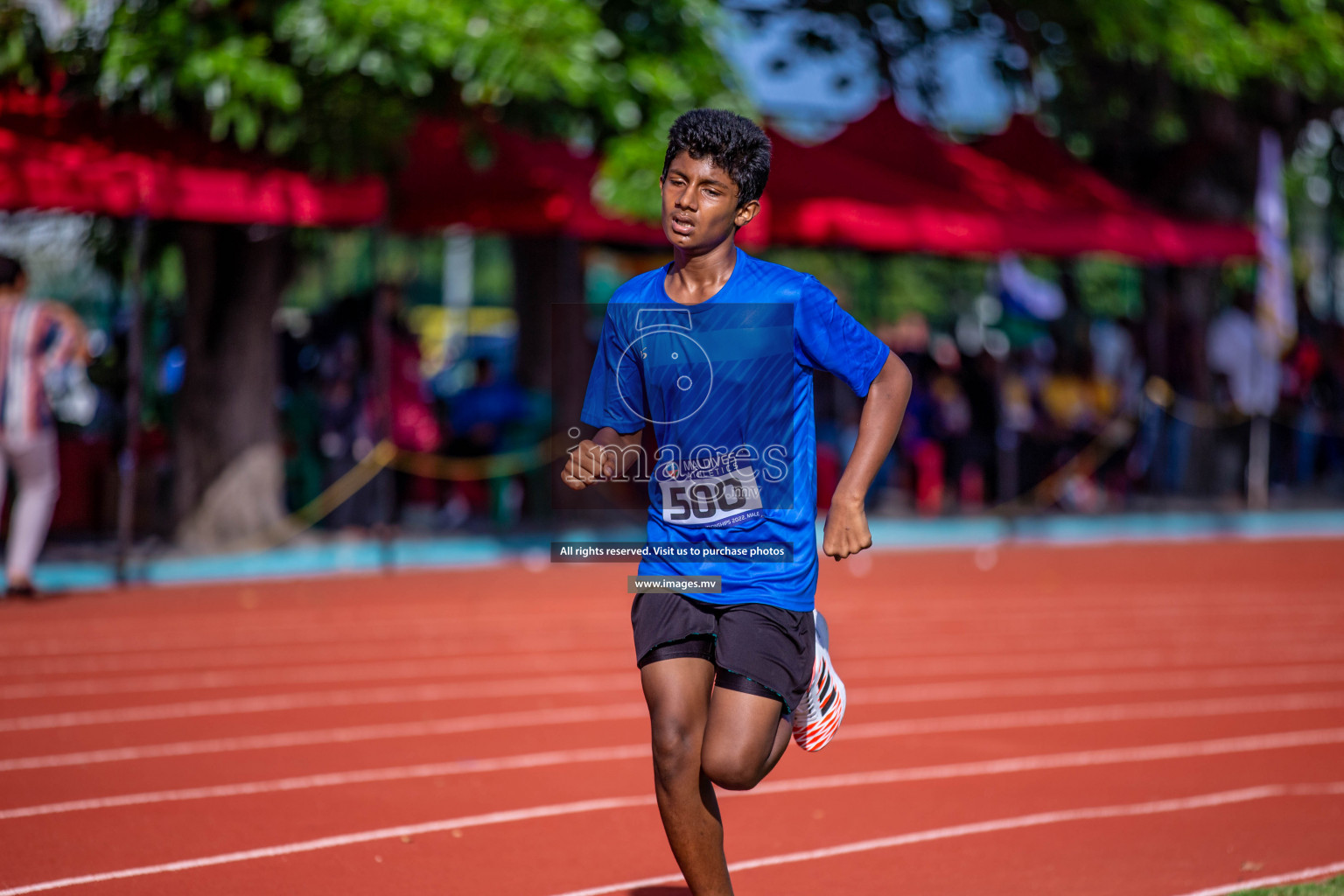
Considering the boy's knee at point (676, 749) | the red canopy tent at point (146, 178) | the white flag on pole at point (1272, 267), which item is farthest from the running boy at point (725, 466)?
the white flag on pole at point (1272, 267)

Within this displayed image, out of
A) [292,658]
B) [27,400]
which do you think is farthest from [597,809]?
[27,400]

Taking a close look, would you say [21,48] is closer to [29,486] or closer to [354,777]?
[29,486]

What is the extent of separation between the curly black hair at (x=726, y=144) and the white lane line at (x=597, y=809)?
2128 millimetres

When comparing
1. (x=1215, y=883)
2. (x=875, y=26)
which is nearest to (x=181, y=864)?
(x=1215, y=883)

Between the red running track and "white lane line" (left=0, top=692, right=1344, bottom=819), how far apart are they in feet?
0.07

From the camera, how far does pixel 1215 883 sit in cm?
470

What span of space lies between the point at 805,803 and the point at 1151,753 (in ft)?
5.82

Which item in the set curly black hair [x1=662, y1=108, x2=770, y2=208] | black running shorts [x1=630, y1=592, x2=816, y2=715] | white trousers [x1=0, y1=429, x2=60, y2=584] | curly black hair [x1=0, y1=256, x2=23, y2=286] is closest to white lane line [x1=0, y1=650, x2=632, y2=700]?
white trousers [x1=0, y1=429, x2=60, y2=584]

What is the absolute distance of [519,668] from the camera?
8586 millimetres

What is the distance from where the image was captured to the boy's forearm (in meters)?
3.41

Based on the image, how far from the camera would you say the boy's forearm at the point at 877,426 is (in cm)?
341

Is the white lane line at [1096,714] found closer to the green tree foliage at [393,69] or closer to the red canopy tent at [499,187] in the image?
the green tree foliage at [393,69]

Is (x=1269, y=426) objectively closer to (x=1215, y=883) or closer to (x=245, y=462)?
(x=245, y=462)

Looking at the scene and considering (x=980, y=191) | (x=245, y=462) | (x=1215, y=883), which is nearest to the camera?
(x=1215, y=883)
